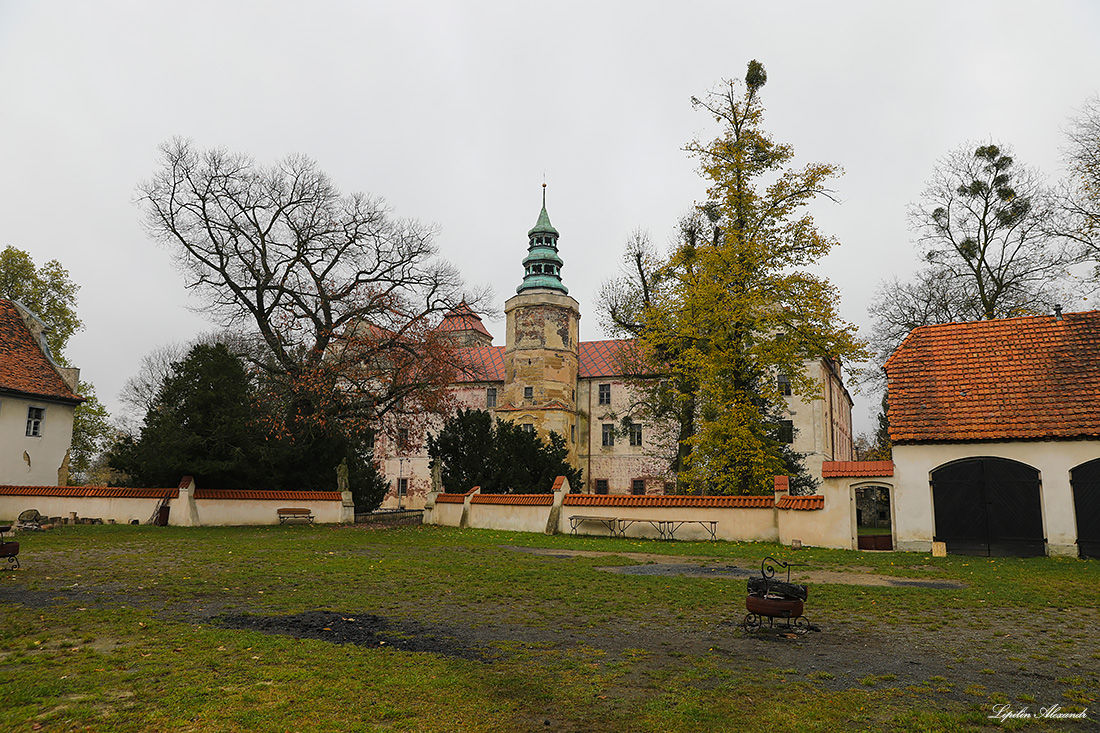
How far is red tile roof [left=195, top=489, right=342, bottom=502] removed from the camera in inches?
949

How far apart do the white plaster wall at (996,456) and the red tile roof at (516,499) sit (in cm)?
1073

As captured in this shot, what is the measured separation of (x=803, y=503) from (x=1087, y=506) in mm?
6676

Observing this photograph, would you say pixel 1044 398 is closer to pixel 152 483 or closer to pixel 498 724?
pixel 498 724

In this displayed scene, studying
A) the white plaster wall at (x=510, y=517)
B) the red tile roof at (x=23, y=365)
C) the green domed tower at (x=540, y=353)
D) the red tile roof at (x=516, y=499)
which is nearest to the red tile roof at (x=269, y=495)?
the white plaster wall at (x=510, y=517)

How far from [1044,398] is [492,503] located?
1709cm

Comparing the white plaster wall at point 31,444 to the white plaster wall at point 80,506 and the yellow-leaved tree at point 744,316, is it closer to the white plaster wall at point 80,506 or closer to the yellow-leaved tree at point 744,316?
the white plaster wall at point 80,506

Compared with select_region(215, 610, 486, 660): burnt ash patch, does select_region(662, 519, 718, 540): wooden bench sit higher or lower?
higher

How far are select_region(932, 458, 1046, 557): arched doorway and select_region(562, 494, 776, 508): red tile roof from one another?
456cm

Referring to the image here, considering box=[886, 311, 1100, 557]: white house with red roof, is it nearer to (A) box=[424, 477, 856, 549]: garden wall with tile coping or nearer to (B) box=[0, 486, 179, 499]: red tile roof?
(A) box=[424, 477, 856, 549]: garden wall with tile coping

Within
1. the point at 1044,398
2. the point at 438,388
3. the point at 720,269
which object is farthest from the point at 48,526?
the point at 1044,398

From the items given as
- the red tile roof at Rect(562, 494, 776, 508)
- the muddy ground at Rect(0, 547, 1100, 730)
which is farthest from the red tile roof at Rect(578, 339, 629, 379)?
the muddy ground at Rect(0, 547, 1100, 730)

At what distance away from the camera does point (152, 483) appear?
24609 millimetres

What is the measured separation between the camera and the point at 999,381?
19609mm

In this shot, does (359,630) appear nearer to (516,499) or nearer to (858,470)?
(858,470)
